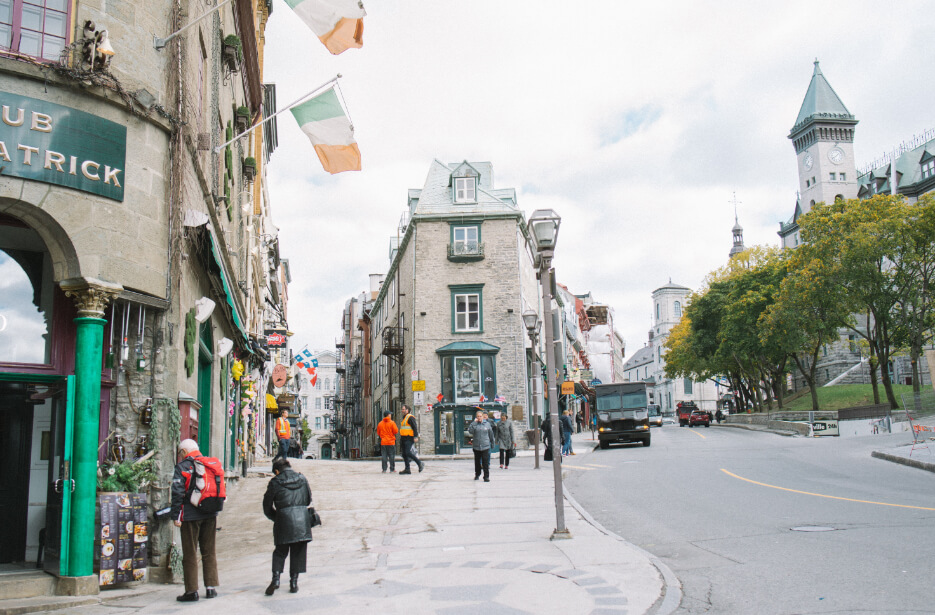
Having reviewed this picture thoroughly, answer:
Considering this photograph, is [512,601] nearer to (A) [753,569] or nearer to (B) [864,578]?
(A) [753,569]

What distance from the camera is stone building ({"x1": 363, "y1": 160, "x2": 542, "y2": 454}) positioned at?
37.2 m

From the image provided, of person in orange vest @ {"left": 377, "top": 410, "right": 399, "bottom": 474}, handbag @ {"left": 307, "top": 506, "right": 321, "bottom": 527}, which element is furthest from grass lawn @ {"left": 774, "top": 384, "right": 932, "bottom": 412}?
handbag @ {"left": 307, "top": 506, "right": 321, "bottom": 527}

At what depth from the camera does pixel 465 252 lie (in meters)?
38.9

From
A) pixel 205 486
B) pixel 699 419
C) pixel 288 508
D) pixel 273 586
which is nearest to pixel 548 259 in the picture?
pixel 288 508

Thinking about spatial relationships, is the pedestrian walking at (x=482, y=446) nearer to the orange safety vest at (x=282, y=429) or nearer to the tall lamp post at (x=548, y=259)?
the orange safety vest at (x=282, y=429)

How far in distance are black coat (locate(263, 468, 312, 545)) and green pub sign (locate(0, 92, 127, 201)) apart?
3.70 meters

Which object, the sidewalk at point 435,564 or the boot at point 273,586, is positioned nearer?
the sidewalk at point 435,564

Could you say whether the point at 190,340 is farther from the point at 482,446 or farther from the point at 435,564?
the point at 482,446

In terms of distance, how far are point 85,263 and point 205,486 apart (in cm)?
269

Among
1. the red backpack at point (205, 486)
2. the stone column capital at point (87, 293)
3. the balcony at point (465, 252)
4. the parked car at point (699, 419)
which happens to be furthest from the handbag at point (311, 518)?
the parked car at point (699, 419)

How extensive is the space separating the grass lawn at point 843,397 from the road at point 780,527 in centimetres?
4079

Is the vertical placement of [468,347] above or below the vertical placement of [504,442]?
above

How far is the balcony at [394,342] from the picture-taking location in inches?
1641

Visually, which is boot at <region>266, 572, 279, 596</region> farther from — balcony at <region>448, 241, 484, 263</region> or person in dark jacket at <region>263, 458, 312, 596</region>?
balcony at <region>448, 241, 484, 263</region>
